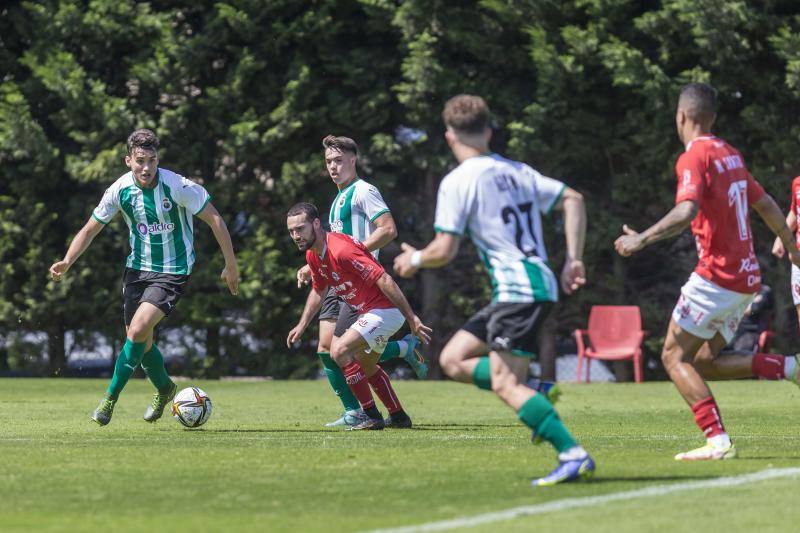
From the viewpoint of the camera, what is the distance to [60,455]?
8.48 m

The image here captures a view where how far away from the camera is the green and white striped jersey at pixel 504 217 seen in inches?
274

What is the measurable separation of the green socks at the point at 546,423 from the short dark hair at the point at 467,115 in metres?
1.35

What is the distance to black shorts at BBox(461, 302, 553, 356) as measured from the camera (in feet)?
22.8

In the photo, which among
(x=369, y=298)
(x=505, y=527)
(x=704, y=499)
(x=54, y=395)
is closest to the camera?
(x=505, y=527)

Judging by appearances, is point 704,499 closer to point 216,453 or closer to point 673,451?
point 673,451

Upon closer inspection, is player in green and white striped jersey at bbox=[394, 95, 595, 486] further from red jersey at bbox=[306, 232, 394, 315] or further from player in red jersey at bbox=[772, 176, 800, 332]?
player in red jersey at bbox=[772, 176, 800, 332]

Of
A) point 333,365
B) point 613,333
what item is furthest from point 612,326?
point 333,365

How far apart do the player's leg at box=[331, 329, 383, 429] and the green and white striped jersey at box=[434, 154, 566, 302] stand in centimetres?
335

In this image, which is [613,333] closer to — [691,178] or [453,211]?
[691,178]

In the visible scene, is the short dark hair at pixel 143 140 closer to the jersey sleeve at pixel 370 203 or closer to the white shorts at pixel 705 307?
the jersey sleeve at pixel 370 203

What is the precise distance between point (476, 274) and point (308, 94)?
3.59 metres

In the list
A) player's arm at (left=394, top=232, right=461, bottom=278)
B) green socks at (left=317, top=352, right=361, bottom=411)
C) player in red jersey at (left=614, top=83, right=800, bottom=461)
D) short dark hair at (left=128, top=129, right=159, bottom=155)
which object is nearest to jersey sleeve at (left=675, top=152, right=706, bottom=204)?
player in red jersey at (left=614, top=83, right=800, bottom=461)

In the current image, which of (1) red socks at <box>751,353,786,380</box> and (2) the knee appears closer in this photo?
(1) red socks at <box>751,353,786,380</box>

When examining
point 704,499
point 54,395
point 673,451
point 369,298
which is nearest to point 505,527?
point 704,499
